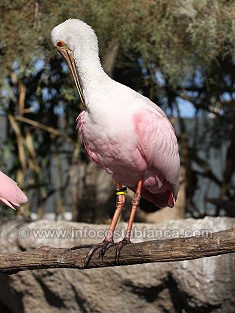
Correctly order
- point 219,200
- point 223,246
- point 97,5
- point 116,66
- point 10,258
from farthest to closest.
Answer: point 219,200
point 116,66
point 97,5
point 10,258
point 223,246

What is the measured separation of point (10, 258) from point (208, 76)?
249 cm

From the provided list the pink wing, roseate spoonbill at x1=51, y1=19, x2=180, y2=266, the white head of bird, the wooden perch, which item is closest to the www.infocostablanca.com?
the pink wing

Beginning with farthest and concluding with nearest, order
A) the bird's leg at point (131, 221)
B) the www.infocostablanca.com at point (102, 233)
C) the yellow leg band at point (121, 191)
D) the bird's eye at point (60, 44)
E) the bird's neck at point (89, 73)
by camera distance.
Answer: the www.infocostablanca.com at point (102, 233)
the yellow leg band at point (121, 191)
the bird's eye at point (60, 44)
the bird's neck at point (89, 73)
the bird's leg at point (131, 221)

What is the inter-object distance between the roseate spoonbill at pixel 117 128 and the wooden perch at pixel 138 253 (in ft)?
0.17

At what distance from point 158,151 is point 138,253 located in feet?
2.06

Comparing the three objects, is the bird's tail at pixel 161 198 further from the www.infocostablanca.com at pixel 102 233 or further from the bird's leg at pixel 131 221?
the www.infocostablanca.com at pixel 102 233

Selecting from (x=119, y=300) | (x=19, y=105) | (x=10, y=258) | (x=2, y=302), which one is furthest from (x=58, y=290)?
(x=19, y=105)

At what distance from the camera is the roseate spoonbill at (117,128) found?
3666 millimetres

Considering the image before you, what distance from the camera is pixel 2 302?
614cm

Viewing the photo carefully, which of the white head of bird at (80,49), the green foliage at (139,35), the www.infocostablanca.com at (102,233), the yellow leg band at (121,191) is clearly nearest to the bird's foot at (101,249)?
the yellow leg band at (121,191)

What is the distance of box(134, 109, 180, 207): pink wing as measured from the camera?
379 cm

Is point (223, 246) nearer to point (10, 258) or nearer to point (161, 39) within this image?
point (10, 258)

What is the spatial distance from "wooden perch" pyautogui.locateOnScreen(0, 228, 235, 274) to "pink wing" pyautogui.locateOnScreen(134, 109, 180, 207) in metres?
0.51

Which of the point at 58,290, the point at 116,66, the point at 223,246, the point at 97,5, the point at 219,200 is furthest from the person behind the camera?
the point at 219,200
